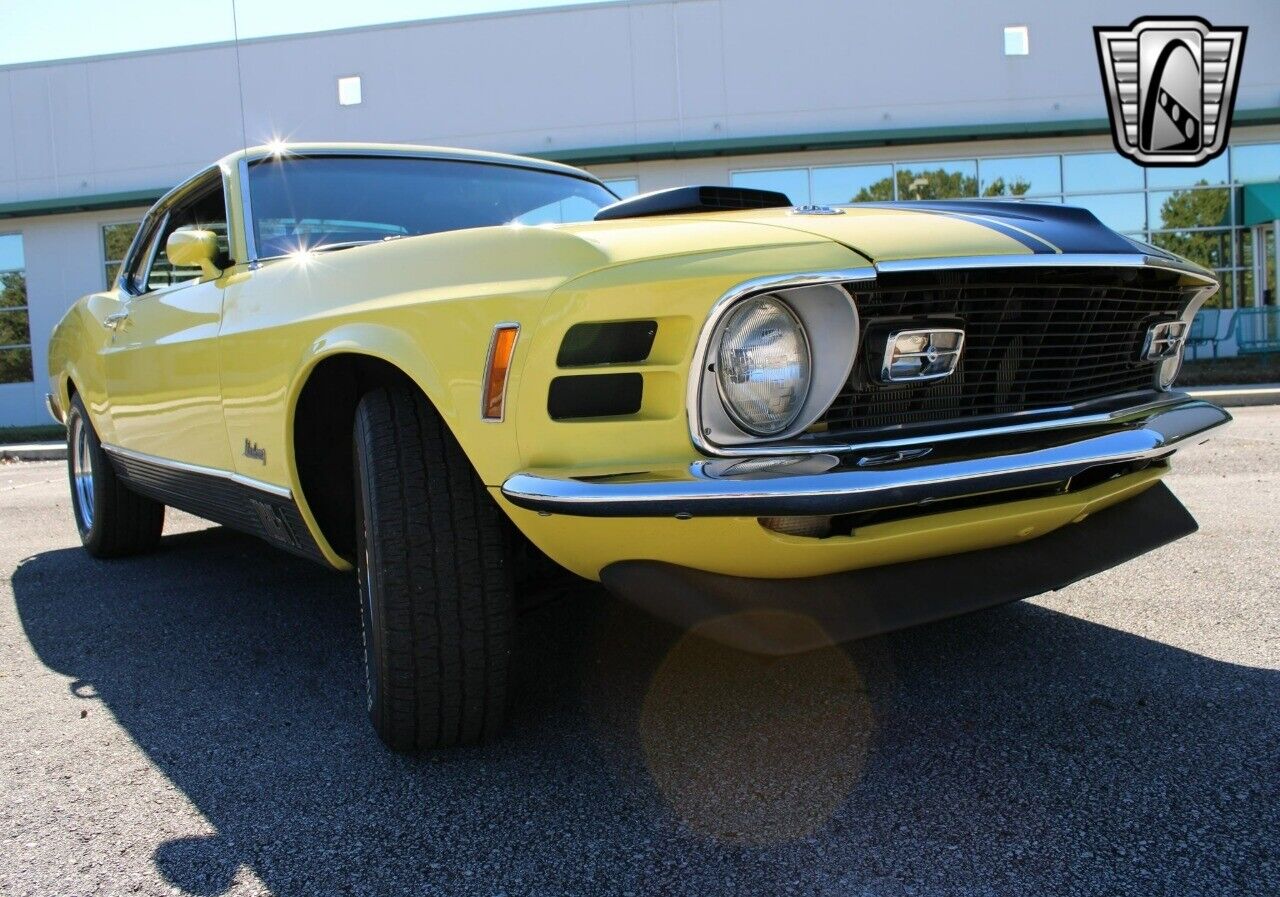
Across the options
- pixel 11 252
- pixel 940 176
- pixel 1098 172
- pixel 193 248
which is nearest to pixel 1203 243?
pixel 1098 172

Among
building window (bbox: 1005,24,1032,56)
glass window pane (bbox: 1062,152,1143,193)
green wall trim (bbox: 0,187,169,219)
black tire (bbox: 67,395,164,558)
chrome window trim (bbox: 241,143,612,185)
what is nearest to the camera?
chrome window trim (bbox: 241,143,612,185)

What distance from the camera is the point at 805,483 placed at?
1.71 metres

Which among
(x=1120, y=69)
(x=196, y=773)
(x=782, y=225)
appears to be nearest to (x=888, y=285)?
(x=782, y=225)

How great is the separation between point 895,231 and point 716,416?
0.54 meters

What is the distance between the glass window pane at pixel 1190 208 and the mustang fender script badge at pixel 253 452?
50.9 feet

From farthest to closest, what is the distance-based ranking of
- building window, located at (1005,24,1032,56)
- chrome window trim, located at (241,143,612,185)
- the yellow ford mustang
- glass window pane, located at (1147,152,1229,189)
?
glass window pane, located at (1147,152,1229,189)
building window, located at (1005,24,1032,56)
chrome window trim, located at (241,143,612,185)
the yellow ford mustang

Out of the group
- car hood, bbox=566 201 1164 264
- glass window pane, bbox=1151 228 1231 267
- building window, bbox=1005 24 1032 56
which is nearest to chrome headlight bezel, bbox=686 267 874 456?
car hood, bbox=566 201 1164 264

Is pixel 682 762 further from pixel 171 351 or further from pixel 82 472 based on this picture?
pixel 82 472

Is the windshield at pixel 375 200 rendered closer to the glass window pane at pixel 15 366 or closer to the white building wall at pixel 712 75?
the white building wall at pixel 712 75

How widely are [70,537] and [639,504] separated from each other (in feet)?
14.9

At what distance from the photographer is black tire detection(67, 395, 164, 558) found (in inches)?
170

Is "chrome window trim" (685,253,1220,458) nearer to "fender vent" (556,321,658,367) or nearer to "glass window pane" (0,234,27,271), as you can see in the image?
"fender vent" (556,321,658,367)

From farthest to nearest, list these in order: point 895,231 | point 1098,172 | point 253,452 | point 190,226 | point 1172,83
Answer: point 1098,172 → point 1172,83 → point 190,226 → point 253,452 → point 895,231

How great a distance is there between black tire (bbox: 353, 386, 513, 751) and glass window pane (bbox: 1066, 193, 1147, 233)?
49.1 feet
